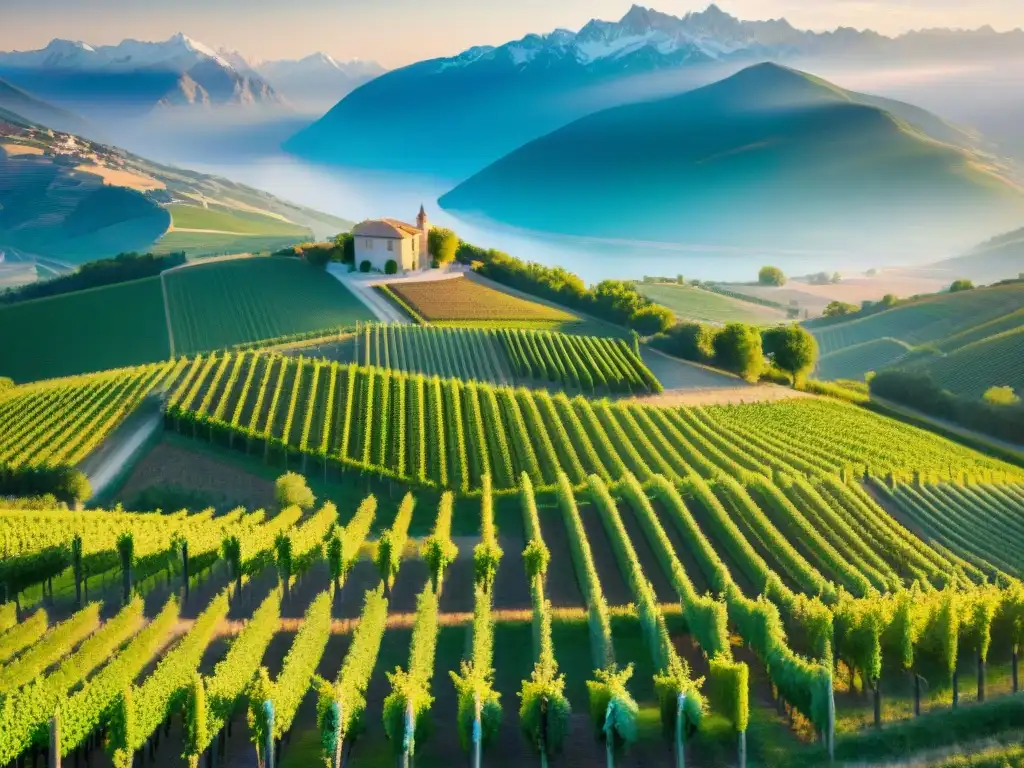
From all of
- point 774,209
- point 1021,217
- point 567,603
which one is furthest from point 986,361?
point 774,209

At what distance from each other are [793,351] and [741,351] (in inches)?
122

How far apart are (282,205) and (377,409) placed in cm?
15170

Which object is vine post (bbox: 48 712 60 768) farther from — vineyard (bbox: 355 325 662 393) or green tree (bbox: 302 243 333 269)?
green tree (bbox: 302 243 333 269)

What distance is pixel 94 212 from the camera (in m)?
130

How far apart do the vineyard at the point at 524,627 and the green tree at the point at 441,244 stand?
44.0 meters

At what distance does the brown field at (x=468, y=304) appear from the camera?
183ft

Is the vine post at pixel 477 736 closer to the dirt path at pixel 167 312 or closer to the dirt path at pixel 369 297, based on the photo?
the dirt path at pixel 167 312

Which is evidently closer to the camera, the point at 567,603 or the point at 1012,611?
the point at 1012,611

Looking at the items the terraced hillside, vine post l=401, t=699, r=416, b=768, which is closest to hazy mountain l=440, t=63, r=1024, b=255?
the terraced hillside

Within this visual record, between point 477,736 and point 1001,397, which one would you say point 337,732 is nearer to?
point 477,736

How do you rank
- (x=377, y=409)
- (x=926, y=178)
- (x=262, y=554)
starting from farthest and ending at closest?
(x=926, y=178) < (x=377, y=409) < (x=262, y=554)

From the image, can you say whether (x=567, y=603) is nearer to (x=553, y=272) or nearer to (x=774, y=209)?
(x=553, y=272)

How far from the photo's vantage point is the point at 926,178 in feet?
548

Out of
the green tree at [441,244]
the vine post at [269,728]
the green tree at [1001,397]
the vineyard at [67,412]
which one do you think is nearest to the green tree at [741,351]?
the green tree at [1001,397]
